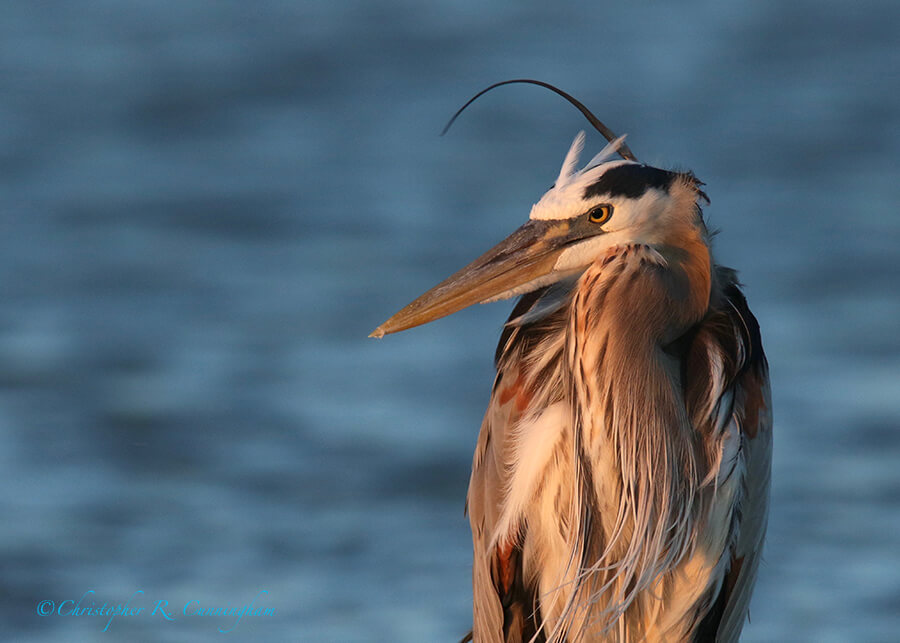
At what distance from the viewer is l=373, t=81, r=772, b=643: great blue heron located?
3.41 metres

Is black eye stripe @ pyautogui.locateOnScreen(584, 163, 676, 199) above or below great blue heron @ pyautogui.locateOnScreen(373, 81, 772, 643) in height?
above

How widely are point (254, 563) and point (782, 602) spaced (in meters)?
2.10

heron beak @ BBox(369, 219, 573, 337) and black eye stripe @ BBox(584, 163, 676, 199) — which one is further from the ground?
black eye stripe @ BBox(584, 163, 676, 199)

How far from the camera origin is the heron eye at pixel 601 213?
3418mm

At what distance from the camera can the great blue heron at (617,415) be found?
3.41 meters

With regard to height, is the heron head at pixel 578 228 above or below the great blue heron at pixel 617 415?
above

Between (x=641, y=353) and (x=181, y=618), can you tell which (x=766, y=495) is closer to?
(x=641, y=353)

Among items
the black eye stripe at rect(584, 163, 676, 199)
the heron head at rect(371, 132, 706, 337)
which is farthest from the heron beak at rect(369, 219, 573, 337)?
the black eye stripe at rect(584, 163, 676, 199)

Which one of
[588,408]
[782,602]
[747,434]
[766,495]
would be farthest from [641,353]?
[782,602]

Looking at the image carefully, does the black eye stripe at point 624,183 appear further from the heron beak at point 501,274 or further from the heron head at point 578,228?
the heron beak at point 501,274

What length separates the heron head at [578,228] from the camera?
11.2ft

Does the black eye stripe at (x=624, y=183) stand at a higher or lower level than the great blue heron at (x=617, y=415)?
higher

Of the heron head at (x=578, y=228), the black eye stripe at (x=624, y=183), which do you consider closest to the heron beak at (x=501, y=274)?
the heron head at (x=578, y=228)

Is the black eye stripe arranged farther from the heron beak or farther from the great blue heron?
the heron beak
